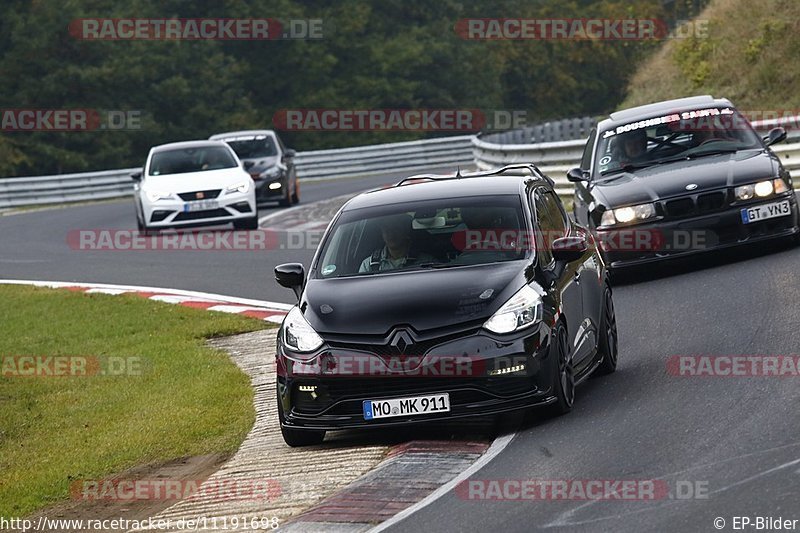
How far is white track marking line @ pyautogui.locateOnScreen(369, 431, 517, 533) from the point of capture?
767 cm

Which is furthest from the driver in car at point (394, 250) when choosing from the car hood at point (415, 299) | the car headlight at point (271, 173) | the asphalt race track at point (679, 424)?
the car headlight at point (271, 173)

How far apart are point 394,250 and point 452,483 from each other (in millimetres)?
2440

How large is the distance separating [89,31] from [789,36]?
31.8 metres

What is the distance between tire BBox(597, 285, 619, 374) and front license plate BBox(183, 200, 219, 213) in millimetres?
14923

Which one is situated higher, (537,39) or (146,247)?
(146,247)

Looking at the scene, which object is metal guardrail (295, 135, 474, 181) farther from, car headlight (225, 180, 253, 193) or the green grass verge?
the green grass verge

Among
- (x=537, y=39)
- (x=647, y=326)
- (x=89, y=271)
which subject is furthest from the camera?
(x=537, y=39)

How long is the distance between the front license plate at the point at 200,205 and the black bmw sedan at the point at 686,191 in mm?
10609

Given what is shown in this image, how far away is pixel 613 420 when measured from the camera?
947cm

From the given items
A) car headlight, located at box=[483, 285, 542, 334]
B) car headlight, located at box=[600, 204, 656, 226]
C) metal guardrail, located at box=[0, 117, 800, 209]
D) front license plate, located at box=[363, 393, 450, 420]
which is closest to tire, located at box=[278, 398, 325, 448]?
front license plate, located at box=[363, 393, 450, 420]

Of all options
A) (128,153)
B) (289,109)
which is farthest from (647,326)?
(289,109)

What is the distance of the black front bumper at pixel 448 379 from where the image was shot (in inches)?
364

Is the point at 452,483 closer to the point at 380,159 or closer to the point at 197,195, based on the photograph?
the point at 197,195

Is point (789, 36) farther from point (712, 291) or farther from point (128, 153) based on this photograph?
point (128, 153)
